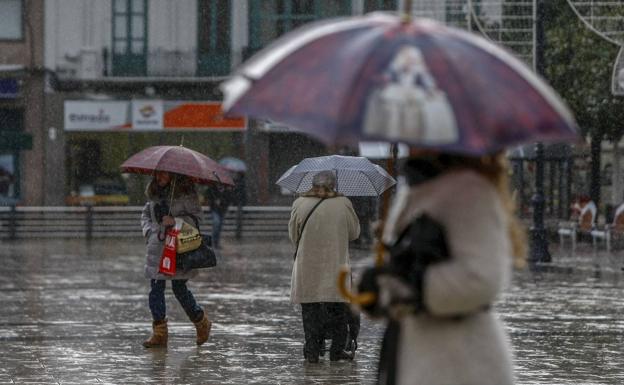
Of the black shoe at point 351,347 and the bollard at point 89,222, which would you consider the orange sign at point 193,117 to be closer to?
the bollard at point 89,222

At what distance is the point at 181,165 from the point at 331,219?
1378mm

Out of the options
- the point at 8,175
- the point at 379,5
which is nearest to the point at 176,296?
the point at 8,175

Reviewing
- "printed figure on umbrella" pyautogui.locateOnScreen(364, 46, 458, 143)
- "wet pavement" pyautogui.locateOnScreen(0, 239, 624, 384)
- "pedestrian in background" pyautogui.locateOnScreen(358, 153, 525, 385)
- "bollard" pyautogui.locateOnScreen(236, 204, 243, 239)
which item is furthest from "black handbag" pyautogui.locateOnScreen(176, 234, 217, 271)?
"bollard" pyautogui.locateOnScreen(236, 204, 243, 239)

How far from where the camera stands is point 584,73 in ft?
126

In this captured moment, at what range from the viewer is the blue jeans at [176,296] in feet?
42.5

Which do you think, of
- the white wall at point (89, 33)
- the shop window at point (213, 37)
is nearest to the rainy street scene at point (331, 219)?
the white wall at point (89, 33)

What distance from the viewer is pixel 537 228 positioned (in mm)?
26047

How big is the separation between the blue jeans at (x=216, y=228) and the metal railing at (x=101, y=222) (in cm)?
501

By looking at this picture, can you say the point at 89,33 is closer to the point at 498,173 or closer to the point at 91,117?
the point at 91,117

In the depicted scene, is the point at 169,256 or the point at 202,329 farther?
the point at 202,329

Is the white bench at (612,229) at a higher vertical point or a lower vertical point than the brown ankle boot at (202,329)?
lower

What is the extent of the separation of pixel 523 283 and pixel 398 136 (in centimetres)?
1749

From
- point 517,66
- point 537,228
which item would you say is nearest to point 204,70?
point 537,228

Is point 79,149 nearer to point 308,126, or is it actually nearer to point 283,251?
point 283,251
